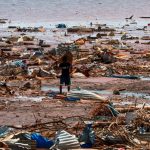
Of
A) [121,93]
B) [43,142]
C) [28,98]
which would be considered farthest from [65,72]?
[43,142]

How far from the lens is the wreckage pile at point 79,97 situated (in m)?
13.8

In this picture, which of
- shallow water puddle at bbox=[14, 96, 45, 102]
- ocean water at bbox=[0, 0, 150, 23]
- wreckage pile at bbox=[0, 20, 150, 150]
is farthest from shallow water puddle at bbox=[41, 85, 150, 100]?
ocean water at bbox=[0, 0, 150, 23]

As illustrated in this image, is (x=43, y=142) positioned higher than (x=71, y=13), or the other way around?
(x=71, y=13)

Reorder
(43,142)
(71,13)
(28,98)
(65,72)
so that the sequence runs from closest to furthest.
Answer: (43,142), (28,98), (65,72), (71,13)

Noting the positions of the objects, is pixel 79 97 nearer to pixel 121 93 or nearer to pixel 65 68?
pixel 65 68

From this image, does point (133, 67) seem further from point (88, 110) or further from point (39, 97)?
point (88, 110)

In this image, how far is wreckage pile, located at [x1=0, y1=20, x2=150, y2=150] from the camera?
13.8m

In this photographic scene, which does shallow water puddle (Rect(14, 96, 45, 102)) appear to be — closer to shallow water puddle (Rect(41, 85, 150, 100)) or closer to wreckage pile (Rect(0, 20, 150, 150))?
wreckage pile (Rect(0, 20, 150, 150))

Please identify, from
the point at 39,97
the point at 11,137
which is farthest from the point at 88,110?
the point at 11,137

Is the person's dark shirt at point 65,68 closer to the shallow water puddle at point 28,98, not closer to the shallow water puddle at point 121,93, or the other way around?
the shallow water puddle at point 121,93

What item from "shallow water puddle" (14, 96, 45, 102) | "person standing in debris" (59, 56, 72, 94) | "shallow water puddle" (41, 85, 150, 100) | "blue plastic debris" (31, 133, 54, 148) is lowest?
"shallow water puddle" (14, 96, 45, 102)

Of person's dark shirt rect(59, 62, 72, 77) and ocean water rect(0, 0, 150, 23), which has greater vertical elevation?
ocean water rect(0, 0, 150, 23)

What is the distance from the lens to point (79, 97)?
20234 mm

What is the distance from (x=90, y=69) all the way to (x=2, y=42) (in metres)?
14.2
